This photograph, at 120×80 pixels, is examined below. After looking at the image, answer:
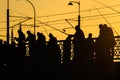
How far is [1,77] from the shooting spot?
35844 millimetres

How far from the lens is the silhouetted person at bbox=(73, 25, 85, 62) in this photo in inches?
1135

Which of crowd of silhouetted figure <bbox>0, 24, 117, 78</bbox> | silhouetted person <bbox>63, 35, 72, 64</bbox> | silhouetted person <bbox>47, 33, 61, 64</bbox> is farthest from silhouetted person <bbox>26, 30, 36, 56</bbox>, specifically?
silhouetted person <bbox>63, 35, 72, 64</bbox>

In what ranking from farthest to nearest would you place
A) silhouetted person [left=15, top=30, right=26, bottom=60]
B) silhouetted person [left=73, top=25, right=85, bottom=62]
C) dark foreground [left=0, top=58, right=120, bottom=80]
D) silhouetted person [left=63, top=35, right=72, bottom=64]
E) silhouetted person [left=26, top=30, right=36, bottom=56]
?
1. silhouetted person [left=15, top=30, right=26, bottom=60]
2. silhouetted person [left=26, top=30, right=36, bottom=56]
3. silhouetted person [left=63, top=35, right=72, bottom=64]
4. silhouetted person [left=73, top=25, right=85, bottom=62]
5. dark foreground [left=0, top=58, right=120, bottom=80]

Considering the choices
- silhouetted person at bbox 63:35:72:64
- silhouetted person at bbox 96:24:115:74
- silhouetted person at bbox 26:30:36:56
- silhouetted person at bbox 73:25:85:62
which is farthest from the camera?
silhouetted person at bbox 26:30:36:56

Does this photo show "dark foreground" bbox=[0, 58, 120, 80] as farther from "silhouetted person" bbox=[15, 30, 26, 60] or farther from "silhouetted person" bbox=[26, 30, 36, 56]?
"silhouetted person" bbox=[26, 30, 36, 56]

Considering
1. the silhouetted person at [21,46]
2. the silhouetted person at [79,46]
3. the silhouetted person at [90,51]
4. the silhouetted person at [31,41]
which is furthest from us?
the silhouetted person at [21,46]

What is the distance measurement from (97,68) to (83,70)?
47.9 inches

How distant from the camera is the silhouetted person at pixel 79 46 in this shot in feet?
94.6

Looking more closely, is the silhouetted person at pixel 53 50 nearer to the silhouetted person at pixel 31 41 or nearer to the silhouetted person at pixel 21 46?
the silhouetted person at pixel 31 41

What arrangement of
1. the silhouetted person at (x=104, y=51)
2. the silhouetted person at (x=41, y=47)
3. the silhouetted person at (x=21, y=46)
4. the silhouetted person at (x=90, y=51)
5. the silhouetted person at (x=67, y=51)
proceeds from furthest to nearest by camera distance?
the silhouetted person at (x=21, y=46), the silhouetted person at (x=41, y=47), the silhouetted person at (x=67, y=51), the silhouetted person at (x=90, y=51), the silhouetted person at (x=104, y=51)

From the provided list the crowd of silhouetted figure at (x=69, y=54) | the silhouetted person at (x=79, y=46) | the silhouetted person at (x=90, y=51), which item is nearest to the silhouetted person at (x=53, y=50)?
the crowd of silhouetted figure at (x=69, y=54)

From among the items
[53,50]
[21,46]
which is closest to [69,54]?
[53,50]

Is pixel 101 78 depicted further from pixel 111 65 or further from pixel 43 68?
pixel 43 68

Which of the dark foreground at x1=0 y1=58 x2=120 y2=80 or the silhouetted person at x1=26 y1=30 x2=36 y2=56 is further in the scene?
the silhouetted person at x1=26 y1=30 x2=36 y2=56
